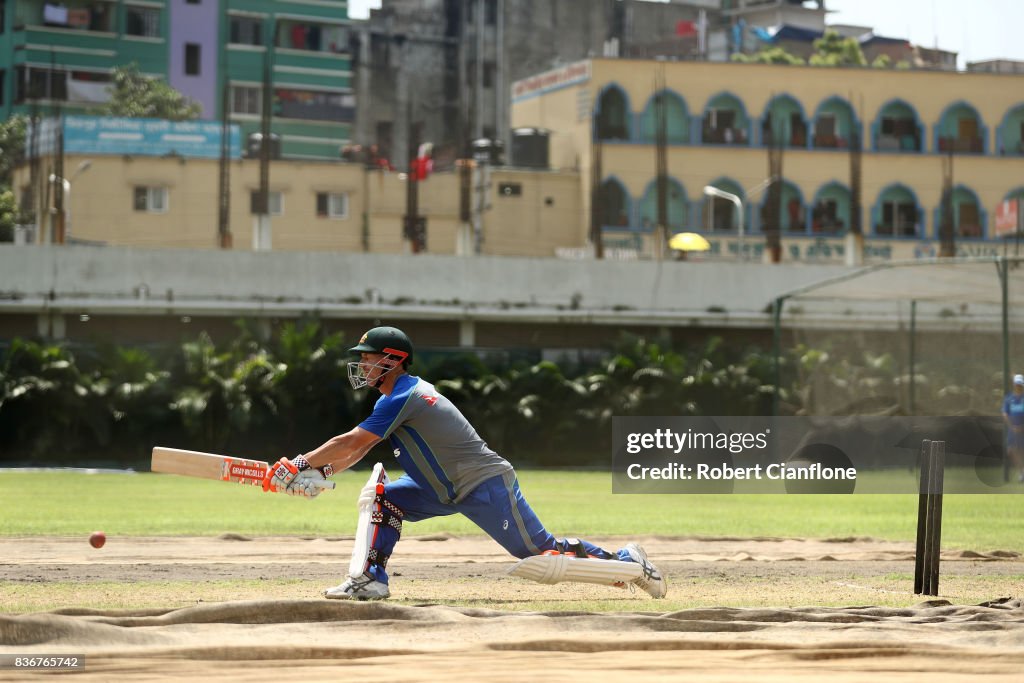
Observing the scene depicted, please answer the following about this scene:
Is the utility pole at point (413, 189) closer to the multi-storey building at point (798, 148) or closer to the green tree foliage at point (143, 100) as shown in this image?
the multi-storey building at point (798, 148)

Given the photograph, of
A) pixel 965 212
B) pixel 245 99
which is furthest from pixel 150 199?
pixel 965 212

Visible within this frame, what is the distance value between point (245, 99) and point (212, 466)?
75053 mm

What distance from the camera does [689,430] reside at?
1634 centimetres

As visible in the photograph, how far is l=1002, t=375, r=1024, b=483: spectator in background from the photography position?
2467cm

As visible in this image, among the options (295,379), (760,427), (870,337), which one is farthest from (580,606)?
(295,379)

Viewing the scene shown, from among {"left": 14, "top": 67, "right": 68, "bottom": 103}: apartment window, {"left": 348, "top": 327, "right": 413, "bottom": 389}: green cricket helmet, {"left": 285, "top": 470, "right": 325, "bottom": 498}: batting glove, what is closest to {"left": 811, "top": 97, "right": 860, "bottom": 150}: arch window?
{"left": 14, "top": 67, "right": 68, "bottom": 103}: apartment window

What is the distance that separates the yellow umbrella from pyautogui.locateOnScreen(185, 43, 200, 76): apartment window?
38.8m

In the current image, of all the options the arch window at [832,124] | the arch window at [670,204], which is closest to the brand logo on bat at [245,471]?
the arch window at [670,204]

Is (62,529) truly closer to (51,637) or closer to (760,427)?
(760,427)

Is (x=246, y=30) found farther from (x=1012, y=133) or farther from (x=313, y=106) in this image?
(x=1012, y=133)

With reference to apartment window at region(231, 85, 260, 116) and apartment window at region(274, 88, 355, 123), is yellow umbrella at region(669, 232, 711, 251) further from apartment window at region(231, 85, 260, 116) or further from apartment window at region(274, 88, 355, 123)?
apartment window at region(231, 85, 260, 116)

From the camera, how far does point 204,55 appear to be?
3258 inches

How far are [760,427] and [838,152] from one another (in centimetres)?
4739

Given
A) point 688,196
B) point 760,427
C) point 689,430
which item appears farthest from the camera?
point 688,196
